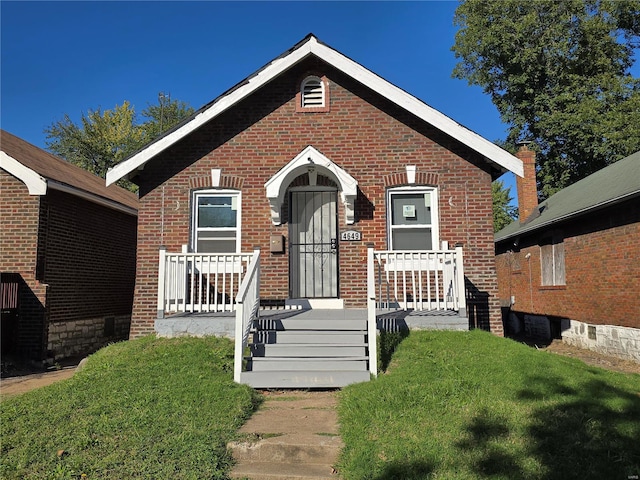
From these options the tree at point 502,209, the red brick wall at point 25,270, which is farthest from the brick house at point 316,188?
the tree at point 502,209

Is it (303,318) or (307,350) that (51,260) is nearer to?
(303,318)

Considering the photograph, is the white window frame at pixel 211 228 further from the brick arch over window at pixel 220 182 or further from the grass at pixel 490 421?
the grass at pixel 490 421

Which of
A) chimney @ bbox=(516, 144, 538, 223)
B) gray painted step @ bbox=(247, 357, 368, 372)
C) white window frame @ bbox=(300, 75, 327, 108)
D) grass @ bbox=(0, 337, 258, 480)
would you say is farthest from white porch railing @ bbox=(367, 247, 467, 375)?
chimney @ bbox=(516, 144, 538, 223)

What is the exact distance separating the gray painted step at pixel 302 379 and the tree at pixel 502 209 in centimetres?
3193

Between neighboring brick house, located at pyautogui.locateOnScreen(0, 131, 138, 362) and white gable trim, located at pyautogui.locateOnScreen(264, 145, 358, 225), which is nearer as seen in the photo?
white gable trim, located at pyautogui.locateOnScreen(264, 145, 358, 225)

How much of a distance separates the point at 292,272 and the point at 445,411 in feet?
16.9

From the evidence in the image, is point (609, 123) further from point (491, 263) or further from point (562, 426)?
point (562, 426)

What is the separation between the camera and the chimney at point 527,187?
17031 millimetres

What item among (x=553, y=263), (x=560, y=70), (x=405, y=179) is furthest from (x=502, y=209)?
(x=405, y=179)

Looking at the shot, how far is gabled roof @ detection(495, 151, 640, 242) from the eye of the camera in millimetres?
10648

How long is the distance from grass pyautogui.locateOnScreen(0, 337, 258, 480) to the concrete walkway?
0.59 feet

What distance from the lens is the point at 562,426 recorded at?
4.37 m

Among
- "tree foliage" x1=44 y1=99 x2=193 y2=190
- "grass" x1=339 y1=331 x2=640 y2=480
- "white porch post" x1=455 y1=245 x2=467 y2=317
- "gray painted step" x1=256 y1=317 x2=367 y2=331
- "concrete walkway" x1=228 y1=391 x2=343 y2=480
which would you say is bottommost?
"concrete walkway" x1=228 y1=391 x2=343 y2=480

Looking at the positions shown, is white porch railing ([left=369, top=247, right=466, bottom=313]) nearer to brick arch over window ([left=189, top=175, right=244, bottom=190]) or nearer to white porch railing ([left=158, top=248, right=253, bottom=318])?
white porch railing ([left=158, top=248, right=253, bottom=318])
